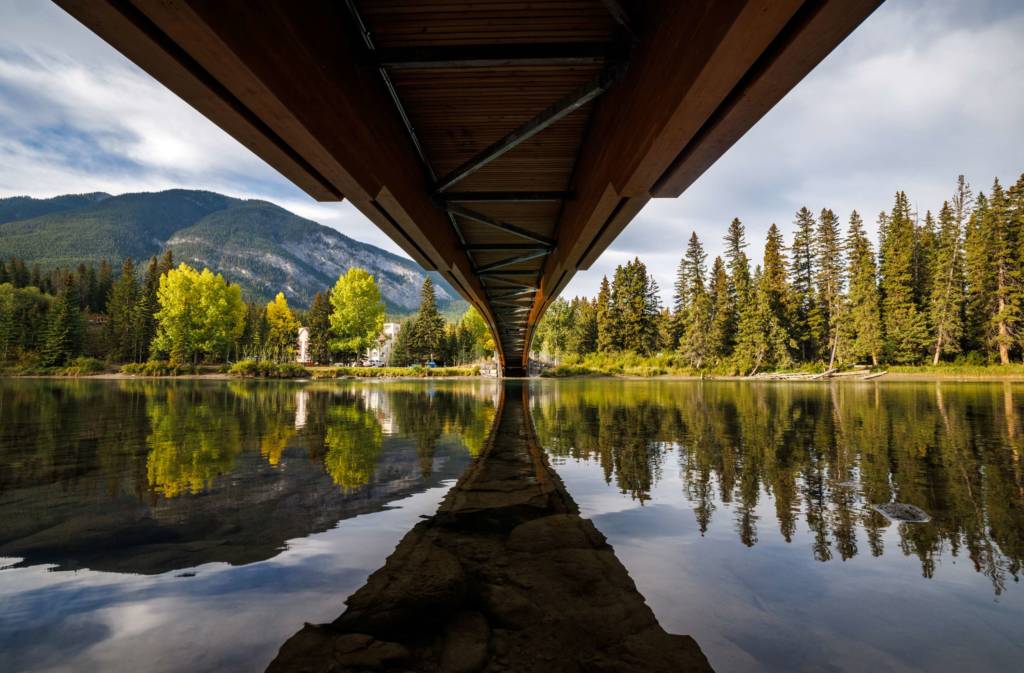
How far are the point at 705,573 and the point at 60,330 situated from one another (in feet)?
273

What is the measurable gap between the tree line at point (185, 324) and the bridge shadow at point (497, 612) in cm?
5787

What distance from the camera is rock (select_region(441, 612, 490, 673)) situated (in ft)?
6.95

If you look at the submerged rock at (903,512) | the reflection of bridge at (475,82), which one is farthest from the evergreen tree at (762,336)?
the submerged rock at (903,512)

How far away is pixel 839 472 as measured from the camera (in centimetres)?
629

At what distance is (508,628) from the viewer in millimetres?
2459

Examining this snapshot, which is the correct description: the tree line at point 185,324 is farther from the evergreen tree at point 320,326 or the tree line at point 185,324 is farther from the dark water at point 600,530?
the dark water at point 600,530

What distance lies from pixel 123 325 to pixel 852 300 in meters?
98.0

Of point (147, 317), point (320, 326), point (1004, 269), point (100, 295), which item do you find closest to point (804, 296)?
point (1004, 269)

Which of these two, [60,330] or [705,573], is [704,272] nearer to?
[705,573]

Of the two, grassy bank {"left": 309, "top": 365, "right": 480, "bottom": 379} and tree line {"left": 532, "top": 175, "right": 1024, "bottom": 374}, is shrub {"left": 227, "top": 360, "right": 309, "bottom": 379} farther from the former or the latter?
tree line {"left": 532, "top": 175, "right": 1024, "bottom": 374}

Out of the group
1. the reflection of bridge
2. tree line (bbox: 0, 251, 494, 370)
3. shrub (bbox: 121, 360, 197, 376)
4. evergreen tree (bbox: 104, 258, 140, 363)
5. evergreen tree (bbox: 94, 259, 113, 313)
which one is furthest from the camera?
evergreen tree (bbox: 94, 259, 113, 313)

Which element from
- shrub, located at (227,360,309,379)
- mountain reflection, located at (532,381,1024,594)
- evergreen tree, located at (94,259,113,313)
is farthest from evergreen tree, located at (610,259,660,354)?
evergreen tree, located at (94,259,113,313)

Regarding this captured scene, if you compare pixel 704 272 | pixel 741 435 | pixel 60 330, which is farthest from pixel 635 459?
pixel 60 330

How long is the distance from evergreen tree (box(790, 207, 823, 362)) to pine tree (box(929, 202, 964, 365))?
10322 mm
